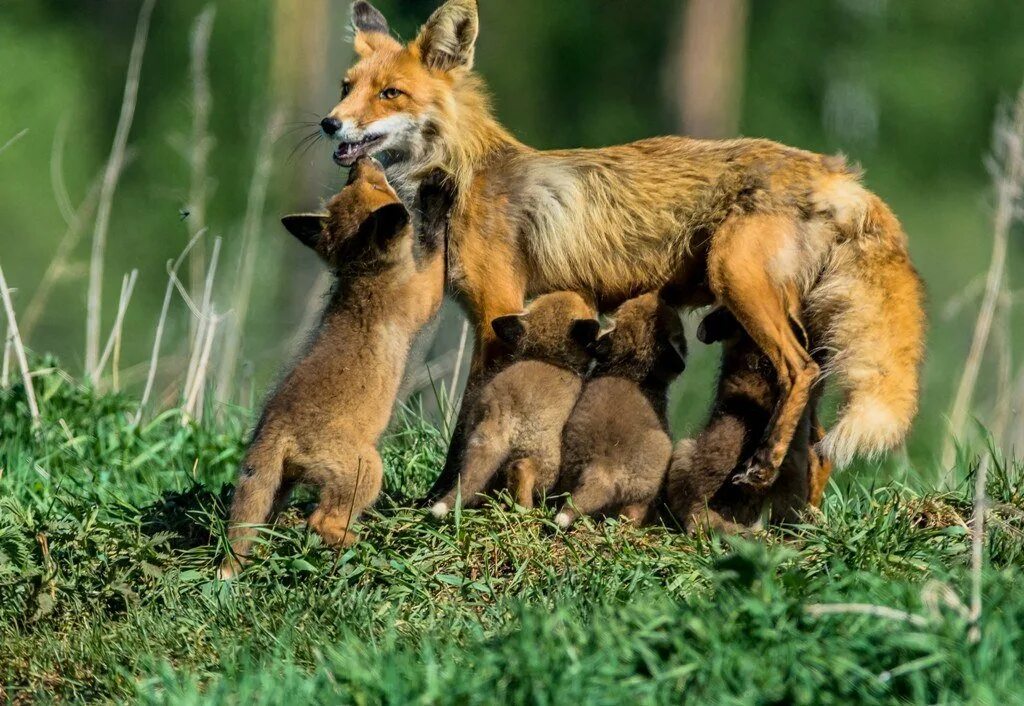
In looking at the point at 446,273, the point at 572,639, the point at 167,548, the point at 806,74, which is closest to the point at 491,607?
the point at 572,639

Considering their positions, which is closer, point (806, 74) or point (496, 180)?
point (496, 180)

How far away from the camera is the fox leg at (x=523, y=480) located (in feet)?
18.2

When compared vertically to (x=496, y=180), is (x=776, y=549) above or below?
below

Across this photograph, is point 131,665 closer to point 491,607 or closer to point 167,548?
point 167,548

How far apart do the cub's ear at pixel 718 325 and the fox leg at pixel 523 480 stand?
1.05 metres

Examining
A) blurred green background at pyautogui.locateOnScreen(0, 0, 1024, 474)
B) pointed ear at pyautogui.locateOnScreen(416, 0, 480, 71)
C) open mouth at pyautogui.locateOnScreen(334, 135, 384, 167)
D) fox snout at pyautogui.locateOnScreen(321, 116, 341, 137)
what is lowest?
blurred green background at pyautogui.locateOnScreen(0, 0, 1024, 474)

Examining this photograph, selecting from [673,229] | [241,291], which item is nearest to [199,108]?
[241,291]

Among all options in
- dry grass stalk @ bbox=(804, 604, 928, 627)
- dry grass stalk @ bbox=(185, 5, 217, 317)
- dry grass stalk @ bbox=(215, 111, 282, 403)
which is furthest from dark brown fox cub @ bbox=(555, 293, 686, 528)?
dry grass stalk @ bbox=(185, 5, 217, 317)

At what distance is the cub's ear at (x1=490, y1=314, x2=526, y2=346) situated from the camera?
584cm

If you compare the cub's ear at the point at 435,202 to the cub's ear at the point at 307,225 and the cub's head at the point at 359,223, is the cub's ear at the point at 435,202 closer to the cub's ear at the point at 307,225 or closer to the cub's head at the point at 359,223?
the cub's head at the point at 359,223

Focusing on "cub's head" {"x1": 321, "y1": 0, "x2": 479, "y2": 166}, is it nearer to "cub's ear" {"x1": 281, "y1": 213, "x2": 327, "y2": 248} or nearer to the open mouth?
the open mouth

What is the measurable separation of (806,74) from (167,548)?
23.3 meters

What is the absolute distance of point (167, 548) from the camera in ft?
17.5

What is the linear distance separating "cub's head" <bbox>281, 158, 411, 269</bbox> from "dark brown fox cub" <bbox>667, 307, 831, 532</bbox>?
1569 millimetres
